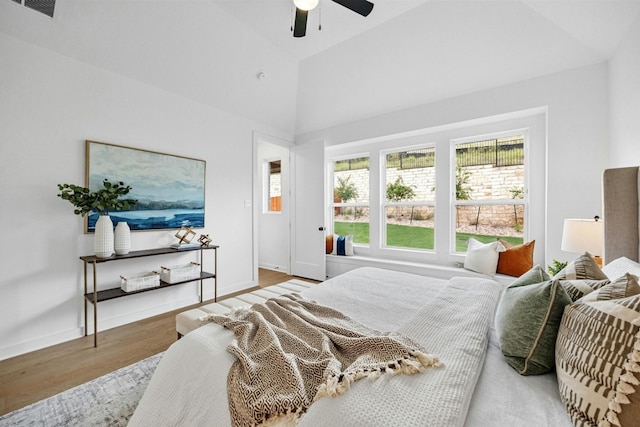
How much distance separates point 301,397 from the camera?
2.81 feet

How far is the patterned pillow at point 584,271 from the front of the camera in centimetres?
112

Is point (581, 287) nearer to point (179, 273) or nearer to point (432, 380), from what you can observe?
point (432, 380)

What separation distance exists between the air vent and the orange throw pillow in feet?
15.8

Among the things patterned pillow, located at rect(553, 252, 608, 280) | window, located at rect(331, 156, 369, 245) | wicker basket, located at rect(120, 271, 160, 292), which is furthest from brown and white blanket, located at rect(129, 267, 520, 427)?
window, located at rect(331, 156, 369, 245)

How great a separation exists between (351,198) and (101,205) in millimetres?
3330

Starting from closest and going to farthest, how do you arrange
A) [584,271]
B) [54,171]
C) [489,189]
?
[584,271] < [54,171] < [489,189]

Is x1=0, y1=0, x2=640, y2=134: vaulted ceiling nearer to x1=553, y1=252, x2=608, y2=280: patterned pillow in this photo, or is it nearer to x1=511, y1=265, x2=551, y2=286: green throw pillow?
x1=553, y1=252, x2=608, y2=280: patterned pillow

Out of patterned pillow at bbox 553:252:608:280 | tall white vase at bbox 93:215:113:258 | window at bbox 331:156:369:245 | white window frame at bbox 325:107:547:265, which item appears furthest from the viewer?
window at bbox 331:156:369:245

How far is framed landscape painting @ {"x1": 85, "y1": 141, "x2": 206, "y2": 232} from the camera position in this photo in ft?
8.45

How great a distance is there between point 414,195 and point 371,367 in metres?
3.37

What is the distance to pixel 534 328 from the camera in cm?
97

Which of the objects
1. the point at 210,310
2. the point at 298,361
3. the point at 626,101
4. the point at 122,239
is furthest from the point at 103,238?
the point at 626,101

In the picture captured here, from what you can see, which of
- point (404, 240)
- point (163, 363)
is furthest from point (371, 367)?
point (404, 240)

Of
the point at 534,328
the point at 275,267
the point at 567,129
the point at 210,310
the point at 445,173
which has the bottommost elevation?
the point at 275,267
